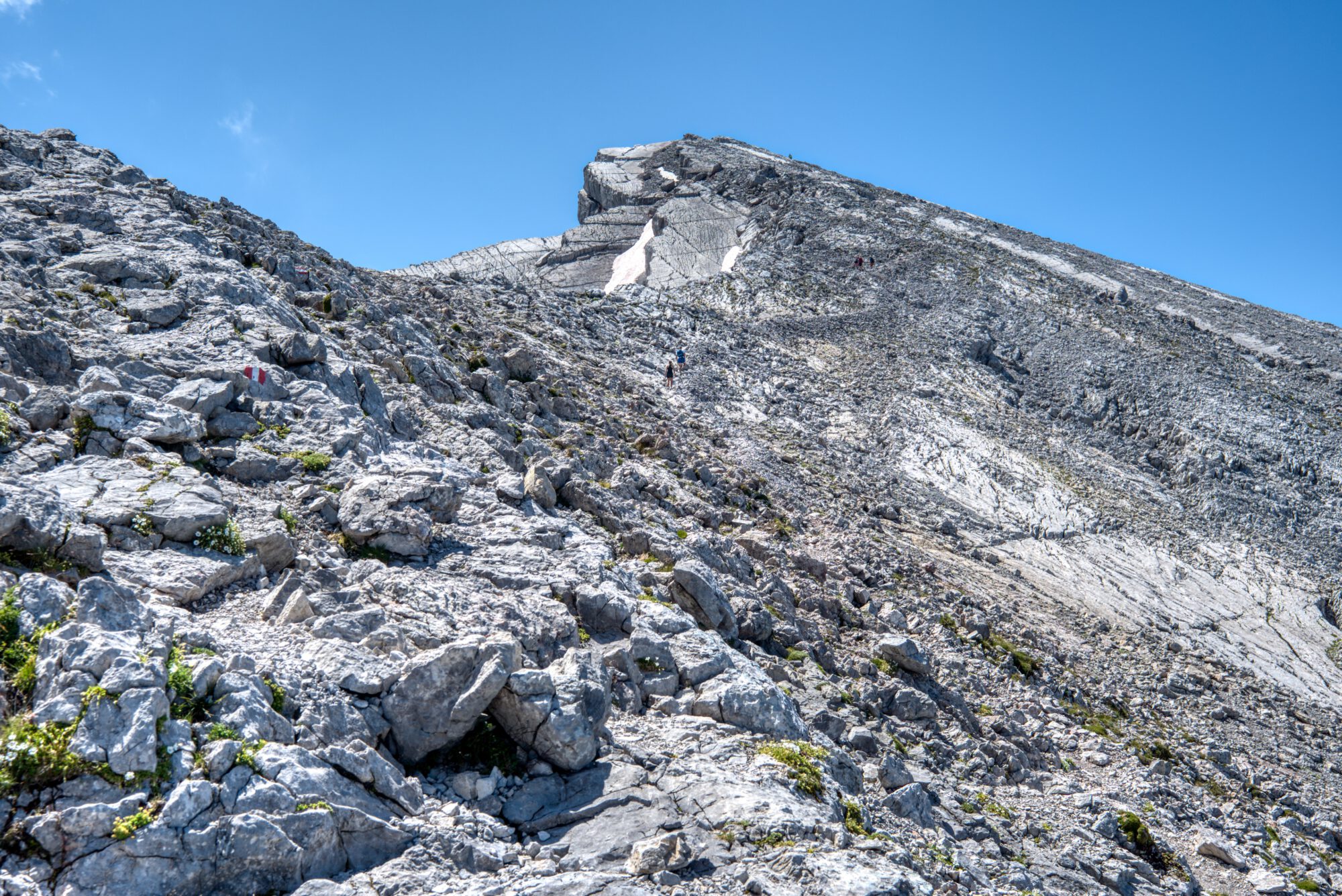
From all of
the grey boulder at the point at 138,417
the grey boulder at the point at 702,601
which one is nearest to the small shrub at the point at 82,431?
the grey boulder at the point at 138,417

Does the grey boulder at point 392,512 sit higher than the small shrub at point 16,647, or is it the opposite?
the grey boulder at point 392,512

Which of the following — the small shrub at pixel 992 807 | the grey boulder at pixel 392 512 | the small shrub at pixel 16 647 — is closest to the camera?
the small shrub at pixel 16 647

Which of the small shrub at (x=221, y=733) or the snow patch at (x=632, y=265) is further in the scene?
the snow patch at (x=632, y=265)

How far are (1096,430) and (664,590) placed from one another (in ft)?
114

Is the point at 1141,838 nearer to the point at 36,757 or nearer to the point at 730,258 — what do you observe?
the point at 36,757

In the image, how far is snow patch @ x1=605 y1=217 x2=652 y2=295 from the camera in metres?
54.1

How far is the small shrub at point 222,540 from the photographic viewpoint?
36.0ft

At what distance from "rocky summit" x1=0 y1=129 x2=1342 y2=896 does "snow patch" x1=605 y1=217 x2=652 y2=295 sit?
14.8 meters

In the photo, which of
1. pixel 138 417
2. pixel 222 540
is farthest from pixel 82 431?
pixel 222 540

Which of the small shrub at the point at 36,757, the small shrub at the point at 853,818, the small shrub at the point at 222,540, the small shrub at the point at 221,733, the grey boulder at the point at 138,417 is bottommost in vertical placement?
the small shrub at the point at 36,757

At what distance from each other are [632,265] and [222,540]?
4759 cm

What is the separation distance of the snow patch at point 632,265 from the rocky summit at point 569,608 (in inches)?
582

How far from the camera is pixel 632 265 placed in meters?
56.4

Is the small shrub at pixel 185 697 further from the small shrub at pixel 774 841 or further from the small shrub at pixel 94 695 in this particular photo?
the small shrub at pixel 774 841
